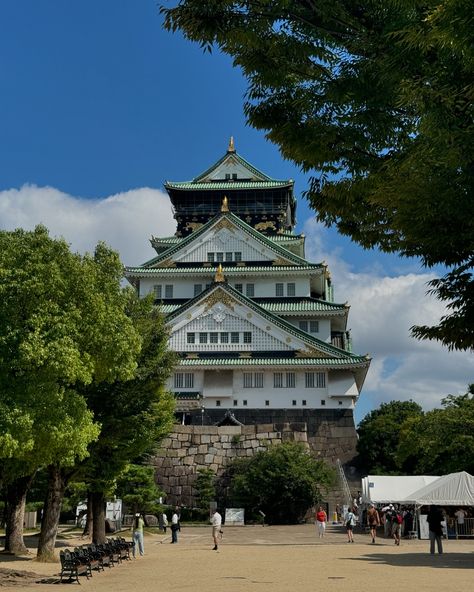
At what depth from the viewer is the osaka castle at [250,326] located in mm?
51000

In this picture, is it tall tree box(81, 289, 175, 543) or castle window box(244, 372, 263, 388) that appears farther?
castle window box(244, 372, 263, 388)

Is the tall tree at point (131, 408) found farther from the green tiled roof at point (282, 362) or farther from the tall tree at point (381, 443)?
the tall tree at point (381, 443)

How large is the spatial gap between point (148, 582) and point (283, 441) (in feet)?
92.7

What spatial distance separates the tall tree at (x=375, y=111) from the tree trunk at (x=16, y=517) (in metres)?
17.5

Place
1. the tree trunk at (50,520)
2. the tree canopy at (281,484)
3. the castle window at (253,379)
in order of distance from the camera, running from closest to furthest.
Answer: the tree trunk at (50,520) < the tree canopy at (281,484) < the castle window at (253,379)

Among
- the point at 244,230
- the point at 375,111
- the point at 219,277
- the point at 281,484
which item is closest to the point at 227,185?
the point at 244,230

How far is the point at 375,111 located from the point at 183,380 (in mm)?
43206

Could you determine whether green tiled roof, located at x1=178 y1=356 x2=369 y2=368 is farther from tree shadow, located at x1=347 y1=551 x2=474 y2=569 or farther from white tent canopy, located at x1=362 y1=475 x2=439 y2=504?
tree shadow, located at x1=347 y1=551 x2=474 y2=569

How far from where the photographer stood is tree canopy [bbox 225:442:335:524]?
4012cm

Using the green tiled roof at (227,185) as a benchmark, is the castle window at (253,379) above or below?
below

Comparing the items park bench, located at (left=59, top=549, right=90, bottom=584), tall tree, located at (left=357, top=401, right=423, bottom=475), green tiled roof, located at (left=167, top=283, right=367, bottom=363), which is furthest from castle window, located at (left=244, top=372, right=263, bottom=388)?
park bench, located at (left=59, top=549, right=90, bottom=584)

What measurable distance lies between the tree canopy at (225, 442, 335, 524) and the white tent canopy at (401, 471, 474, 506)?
11325 millimetres

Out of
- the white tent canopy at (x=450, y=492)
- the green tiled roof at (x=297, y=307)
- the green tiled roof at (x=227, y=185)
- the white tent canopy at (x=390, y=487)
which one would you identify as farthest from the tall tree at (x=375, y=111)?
the green tiled roof at (x=227, y=185)

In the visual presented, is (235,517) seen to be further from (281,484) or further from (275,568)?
(275,568)
